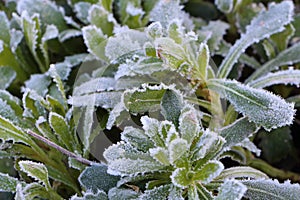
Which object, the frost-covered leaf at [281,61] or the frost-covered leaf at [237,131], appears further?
the frost-covered leaf at [281,61]

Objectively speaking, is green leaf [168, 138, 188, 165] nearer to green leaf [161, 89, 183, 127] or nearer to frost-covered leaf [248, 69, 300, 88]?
green leaf [161, 89, 183, 127]

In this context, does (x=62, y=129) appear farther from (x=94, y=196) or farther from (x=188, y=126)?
(x=188, y=126)

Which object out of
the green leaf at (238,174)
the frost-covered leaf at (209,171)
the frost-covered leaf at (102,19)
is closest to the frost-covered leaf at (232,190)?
the frost-covered leaf at (209,171)

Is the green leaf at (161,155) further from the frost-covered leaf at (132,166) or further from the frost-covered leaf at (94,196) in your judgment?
the frost-covered leaf at (94,196)

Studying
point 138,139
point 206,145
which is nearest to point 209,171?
point 206,145

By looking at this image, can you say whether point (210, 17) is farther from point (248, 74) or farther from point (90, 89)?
point (90, 89)

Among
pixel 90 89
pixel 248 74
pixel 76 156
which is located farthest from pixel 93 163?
pixel 248 74
